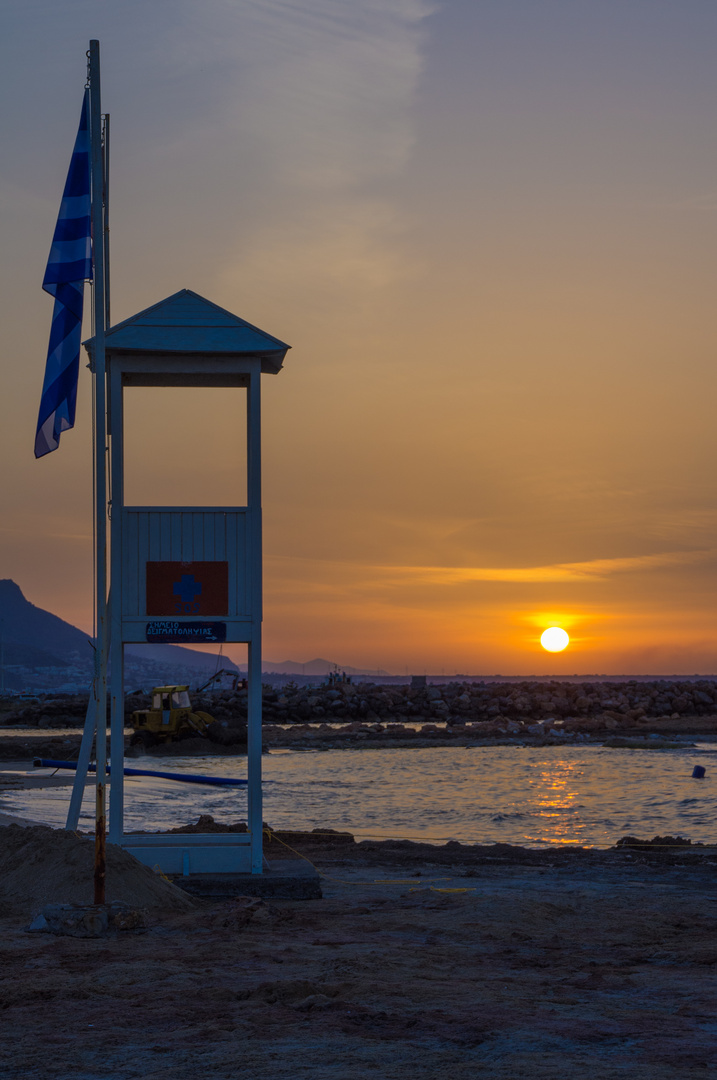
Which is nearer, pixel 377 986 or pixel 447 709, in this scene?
pixel 377 986

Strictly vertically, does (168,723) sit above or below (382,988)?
above

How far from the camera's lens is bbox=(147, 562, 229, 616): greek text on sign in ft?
34.0

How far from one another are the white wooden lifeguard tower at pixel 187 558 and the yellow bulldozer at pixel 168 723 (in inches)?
1022

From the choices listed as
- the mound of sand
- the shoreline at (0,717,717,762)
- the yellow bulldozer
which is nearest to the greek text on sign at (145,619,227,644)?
the mound of sand

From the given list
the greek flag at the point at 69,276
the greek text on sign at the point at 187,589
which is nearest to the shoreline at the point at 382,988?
the greek text on sign at the point at 187,589

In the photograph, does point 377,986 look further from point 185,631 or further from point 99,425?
point 99,425

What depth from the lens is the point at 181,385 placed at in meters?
11.2

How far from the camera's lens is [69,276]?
31.0 ft

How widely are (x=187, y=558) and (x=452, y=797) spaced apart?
1473 cm

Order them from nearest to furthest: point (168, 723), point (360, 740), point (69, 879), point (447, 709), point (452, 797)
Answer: point (69, 879), point (452, 797), point (168, 723), point (360, 740), point (447, 709)

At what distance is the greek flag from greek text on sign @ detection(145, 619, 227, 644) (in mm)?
2172

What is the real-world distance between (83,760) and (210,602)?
194cm

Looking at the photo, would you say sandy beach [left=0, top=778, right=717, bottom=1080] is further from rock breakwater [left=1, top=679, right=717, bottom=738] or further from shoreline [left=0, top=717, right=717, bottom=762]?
rock breakwater [left=1, top=679, right=717, bottom=738]

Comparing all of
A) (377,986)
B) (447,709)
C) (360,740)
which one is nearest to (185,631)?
(377,986)
